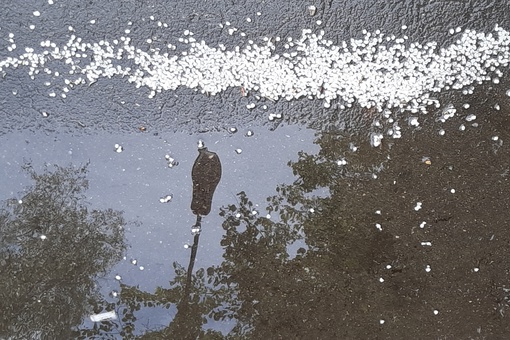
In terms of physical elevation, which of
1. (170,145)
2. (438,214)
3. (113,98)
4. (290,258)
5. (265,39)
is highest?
(265,39)

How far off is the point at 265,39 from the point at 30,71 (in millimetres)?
1453

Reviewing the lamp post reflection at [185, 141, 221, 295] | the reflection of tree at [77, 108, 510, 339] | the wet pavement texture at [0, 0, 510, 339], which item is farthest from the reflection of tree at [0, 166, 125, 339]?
the lamp post reflection at [185, 141, 221, 295]

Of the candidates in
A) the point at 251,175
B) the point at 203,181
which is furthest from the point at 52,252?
the point at 251,175

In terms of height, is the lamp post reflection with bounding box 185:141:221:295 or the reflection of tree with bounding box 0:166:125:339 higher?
the lamp post reflection with bounding box 185:141:221:295

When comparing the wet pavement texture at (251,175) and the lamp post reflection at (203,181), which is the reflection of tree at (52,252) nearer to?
the wet pavement texture at (251,175)

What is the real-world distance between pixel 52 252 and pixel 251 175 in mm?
1334

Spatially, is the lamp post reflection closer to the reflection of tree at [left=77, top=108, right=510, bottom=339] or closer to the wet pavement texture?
the wet pavement texture

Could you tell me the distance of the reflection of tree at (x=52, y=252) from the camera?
126 inches

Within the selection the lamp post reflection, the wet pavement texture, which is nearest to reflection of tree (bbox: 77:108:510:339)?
the wet pavement texture

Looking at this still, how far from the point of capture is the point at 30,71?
3154mm

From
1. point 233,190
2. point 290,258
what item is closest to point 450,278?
point 290,258

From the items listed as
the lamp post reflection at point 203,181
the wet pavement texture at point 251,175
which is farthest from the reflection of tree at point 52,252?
the lamp post reflection at point 203,181

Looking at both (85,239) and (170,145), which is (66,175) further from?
(170,145)

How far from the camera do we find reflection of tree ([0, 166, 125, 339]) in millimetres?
3201
